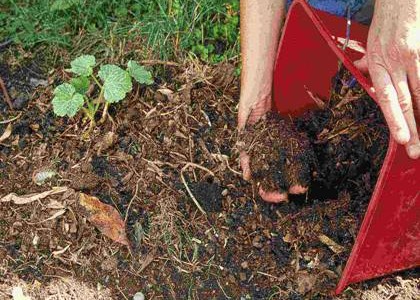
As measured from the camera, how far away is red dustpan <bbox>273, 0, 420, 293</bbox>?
57.8 inches

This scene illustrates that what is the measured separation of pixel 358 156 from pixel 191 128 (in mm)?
513

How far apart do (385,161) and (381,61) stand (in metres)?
0.25

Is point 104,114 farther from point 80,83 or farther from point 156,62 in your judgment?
point 156,62

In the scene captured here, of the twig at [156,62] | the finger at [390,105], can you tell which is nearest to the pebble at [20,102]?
the twig at [156,62]

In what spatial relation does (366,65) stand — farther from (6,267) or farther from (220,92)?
(6,267)

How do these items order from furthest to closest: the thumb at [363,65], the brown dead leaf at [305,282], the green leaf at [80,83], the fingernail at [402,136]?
the green leaf at [80,83] < the brown dead leaf at [305,282] < the thumb at [363,65] < the fingernail at [402,136]

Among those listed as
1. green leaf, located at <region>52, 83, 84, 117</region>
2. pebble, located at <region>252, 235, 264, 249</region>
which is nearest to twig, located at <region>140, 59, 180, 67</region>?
green leaf, located at <region>52, 83, 84, 117</region>

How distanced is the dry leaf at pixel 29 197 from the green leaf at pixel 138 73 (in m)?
0.39

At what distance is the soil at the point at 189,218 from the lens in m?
1.77

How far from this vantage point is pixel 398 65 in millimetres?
1487

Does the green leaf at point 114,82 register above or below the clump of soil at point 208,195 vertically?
above

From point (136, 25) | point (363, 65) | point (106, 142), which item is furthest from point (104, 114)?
point (363, 65)

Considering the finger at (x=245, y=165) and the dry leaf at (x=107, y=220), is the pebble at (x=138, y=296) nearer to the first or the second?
the dry leaf at (x=107, y=220)

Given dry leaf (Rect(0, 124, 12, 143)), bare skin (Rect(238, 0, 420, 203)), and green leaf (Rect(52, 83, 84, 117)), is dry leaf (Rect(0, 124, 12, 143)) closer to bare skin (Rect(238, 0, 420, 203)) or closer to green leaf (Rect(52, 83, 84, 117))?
green leaf (Rect(52, 83, 84, 117))
